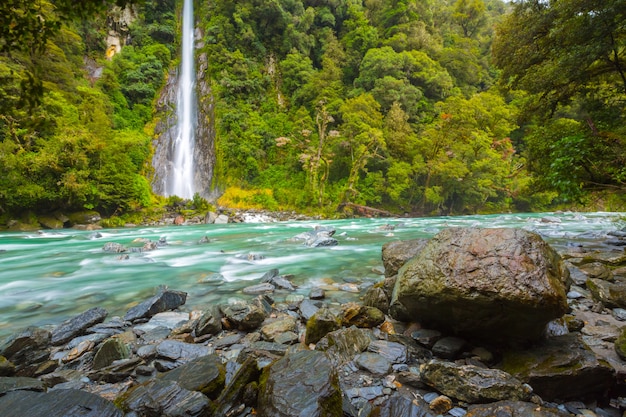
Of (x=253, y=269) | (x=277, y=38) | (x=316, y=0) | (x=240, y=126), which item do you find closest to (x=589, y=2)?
(x=253, y=269)

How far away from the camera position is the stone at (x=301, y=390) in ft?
6.05

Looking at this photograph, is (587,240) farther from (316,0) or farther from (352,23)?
(316,0)

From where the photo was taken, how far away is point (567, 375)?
7.18ft

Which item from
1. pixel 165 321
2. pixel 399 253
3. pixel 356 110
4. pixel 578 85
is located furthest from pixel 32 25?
pixel 356 110

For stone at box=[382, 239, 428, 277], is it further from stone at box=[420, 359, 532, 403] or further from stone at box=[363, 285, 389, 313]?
stone at box=[420, 359, 532, 403]

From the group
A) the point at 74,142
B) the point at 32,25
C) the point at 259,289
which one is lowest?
the point at 259,289

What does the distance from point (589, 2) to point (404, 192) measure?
2309cm

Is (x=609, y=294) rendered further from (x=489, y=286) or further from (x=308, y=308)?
(x=308, y=308)

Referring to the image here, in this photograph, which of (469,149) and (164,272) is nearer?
(164,272)

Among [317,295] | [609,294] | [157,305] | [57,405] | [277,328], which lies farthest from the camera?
[317,295]

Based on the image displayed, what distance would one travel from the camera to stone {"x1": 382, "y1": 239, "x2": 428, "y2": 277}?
496 centimetres

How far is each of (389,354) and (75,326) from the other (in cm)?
399

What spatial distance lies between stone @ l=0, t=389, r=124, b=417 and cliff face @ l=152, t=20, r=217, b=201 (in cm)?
2806

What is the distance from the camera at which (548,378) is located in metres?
2.22
